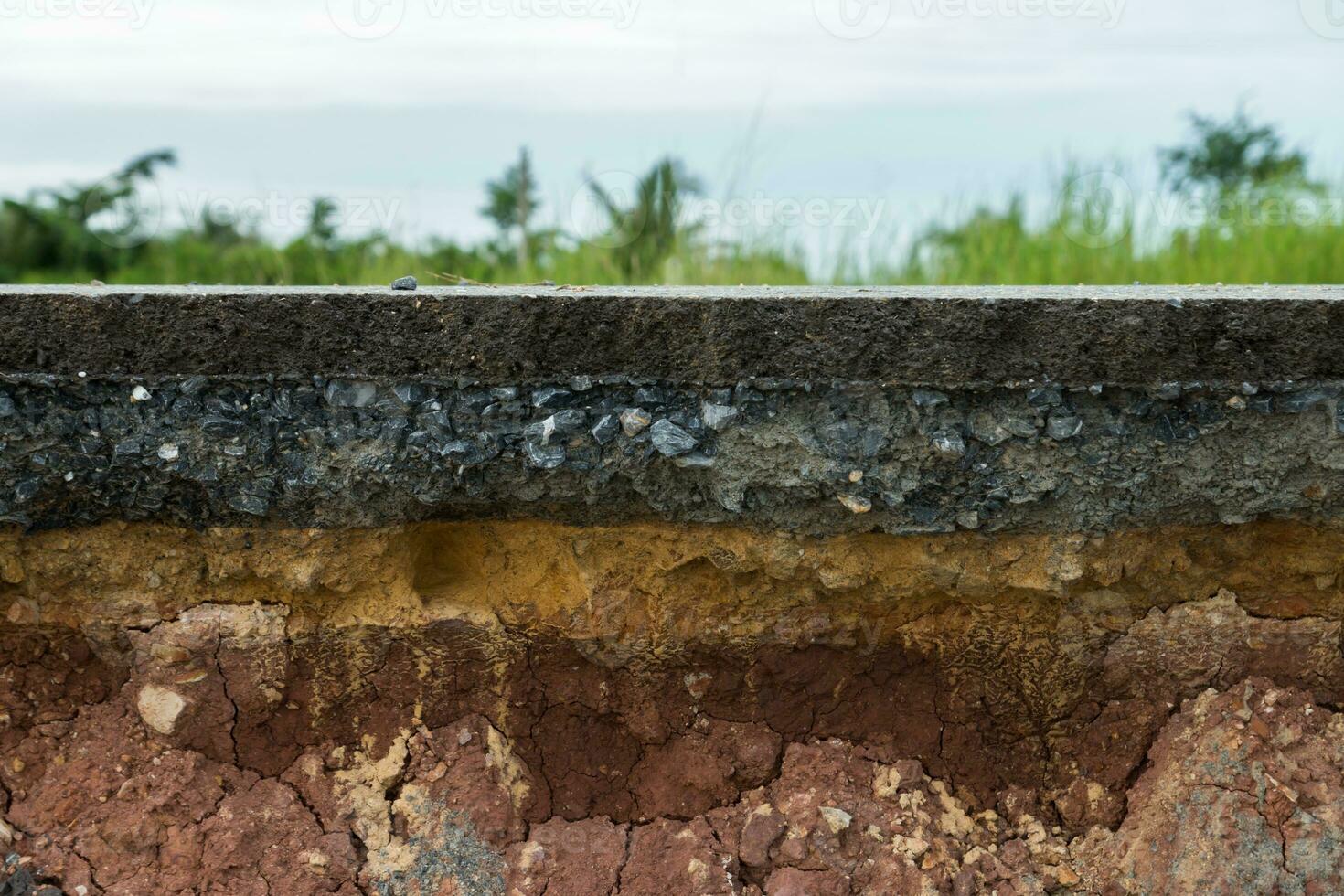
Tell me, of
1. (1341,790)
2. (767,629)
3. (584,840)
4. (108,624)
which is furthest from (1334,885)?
(108,624)

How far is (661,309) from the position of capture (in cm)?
158

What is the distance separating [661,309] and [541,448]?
0.88ft

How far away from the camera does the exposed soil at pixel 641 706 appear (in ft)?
5.71

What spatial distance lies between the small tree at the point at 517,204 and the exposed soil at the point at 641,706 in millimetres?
2571

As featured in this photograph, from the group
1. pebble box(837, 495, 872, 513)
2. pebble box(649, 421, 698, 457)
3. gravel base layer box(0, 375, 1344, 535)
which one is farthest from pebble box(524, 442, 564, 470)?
pebble box(837, 495, 872, 513)

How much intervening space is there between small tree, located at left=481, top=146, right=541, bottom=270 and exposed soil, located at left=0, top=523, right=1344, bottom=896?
2571mm

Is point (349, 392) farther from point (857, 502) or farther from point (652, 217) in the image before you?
Result: point (652, 217)

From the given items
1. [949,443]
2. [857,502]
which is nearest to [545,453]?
[857,502]

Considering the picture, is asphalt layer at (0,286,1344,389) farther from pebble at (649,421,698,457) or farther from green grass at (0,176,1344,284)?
green grass at (0,176,1344,284)

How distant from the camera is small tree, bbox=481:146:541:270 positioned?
4215 mm

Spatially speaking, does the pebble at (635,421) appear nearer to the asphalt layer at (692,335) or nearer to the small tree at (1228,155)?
the asphalt layer at (692,335)

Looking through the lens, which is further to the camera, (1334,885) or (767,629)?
(767,629)

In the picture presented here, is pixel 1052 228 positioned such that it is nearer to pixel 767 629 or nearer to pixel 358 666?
pixel 767 629

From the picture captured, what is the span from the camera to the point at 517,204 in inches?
170
